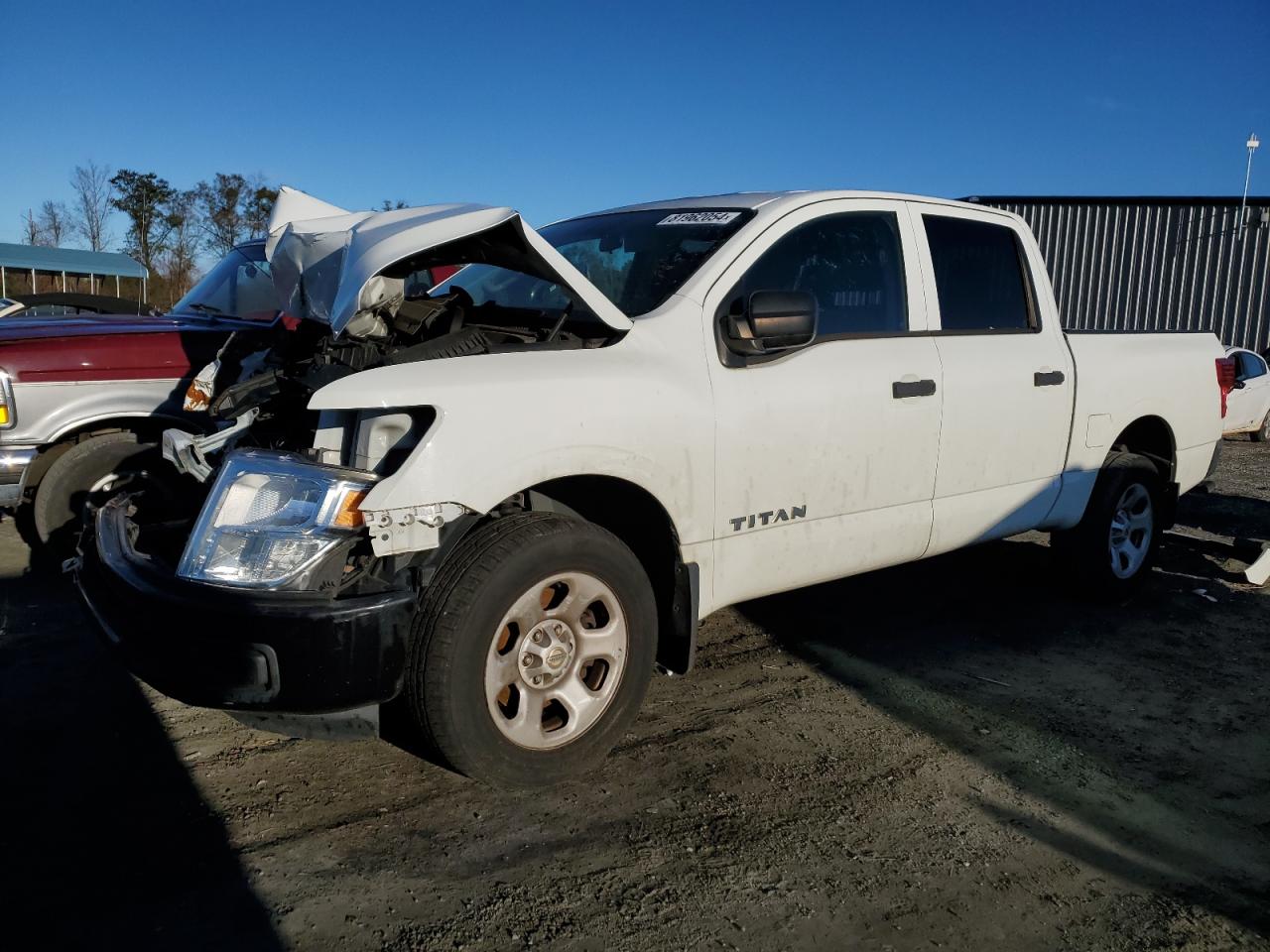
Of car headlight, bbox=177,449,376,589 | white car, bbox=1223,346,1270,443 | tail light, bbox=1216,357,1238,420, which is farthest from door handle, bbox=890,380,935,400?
white car, bbox=1223,346,1270,443

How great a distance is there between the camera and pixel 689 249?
12.6ft

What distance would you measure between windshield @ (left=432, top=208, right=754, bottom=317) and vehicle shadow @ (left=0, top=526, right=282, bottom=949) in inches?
80.9

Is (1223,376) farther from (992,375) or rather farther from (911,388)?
(911,388)

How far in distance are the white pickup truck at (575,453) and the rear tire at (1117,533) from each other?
17 centimetres

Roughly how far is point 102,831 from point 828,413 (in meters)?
2.74

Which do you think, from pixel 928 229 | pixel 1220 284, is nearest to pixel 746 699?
pixel 928 229

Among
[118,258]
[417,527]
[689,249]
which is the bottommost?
[417,527]

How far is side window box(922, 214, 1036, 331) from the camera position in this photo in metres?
4.45

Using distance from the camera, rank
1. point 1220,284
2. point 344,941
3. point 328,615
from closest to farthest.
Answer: point 344,941 < point 328,615 < point 1220,284

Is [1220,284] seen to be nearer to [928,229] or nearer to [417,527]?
[928,229]

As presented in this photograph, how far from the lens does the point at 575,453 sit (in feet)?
10.1

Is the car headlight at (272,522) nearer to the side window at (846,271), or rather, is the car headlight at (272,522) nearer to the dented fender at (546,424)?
the dented fender at (546,424)

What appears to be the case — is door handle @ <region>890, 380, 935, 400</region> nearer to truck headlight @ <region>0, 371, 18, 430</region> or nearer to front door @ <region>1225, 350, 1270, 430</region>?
truck headlight @ <region>0, 371, 18, 430</region>

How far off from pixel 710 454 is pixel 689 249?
0.91 meters
